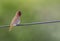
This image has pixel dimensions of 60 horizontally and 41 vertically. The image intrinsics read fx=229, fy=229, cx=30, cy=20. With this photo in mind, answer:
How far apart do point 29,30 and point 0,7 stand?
46 cm

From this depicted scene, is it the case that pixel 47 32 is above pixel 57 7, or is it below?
below

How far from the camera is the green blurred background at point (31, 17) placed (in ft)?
9.18

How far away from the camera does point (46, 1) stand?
308cm

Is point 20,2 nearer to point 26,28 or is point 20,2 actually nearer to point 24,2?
point 24,2

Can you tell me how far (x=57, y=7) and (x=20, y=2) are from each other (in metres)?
0.49

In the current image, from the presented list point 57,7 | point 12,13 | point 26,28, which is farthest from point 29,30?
point 57,7

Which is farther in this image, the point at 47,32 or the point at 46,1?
the point at 46,1

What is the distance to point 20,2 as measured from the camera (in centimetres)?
295

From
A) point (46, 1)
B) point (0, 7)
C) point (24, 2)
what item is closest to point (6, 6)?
point (0, 7)

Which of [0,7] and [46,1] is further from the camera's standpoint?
[46,1]

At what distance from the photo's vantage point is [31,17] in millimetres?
2869

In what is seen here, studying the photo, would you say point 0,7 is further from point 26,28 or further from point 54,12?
point 54,12

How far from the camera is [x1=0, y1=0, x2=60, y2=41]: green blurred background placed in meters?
2.80

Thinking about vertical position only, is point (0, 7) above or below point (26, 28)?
above
